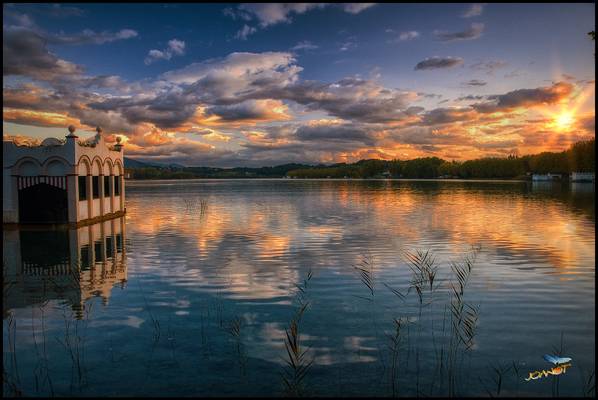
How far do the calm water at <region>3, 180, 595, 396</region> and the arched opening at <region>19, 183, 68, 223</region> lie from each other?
713 cm

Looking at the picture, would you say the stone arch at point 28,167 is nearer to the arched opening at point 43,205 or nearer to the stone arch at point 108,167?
the arched opening at point 43,205

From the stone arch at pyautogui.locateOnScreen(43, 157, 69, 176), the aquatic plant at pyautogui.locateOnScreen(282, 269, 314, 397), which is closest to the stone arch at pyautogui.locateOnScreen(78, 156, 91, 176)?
the stone arch at pyautogui.locateOnScreen(43, 157, 69, 176)

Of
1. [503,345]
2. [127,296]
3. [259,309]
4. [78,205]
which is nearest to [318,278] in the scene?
[259,309]

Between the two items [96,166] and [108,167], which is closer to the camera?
[96,166]

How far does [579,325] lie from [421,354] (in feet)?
16.4

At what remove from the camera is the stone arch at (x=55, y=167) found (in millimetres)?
32438

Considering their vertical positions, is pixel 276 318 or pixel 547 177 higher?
pixel 547 177

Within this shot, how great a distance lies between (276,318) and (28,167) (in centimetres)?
2729

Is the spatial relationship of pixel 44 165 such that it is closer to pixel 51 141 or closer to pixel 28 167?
pixel 28 167

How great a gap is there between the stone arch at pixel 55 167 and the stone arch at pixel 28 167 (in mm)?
455

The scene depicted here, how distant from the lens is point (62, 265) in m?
20.4

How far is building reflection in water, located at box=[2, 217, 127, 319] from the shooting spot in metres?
15.2

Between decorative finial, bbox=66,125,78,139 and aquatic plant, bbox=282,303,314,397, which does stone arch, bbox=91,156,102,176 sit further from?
aquatic plant, bbox=282,303,314,397

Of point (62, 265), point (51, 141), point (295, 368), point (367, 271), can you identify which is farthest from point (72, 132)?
point (295, 368)
